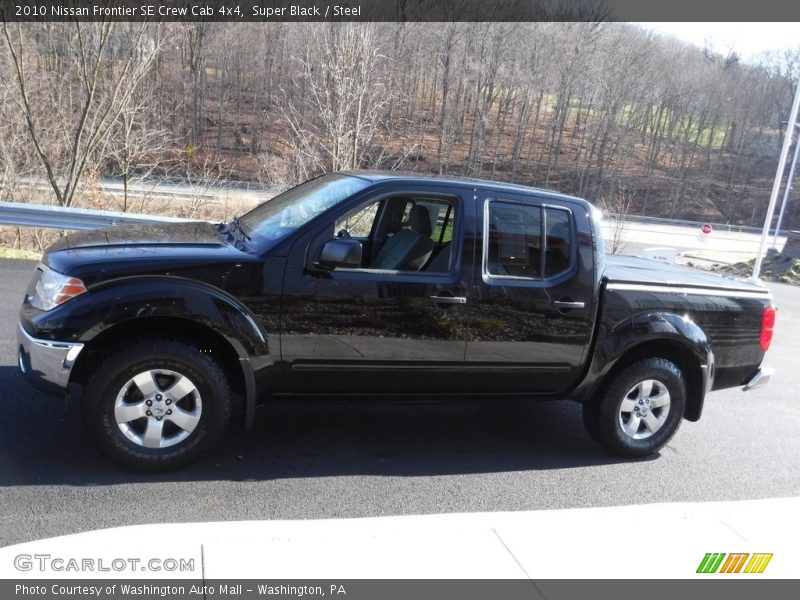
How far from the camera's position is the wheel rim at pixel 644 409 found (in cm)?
492

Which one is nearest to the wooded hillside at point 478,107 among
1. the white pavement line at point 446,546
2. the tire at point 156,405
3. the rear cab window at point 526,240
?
the rear cab window at point 526,240

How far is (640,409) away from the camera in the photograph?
4.95 m

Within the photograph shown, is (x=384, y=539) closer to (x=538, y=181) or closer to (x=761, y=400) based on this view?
(x=761, y=400)

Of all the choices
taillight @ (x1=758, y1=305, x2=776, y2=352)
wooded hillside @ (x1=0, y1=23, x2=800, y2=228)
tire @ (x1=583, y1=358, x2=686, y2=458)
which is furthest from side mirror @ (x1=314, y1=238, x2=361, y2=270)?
wooded hillside @ (x1=0, y1=23, x2=800, y2=228)

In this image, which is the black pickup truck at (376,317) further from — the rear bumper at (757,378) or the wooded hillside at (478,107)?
the wooded hillside at (478,107)

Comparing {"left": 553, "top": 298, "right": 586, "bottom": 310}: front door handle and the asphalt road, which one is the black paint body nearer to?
{"left": 553, "top": 298, "right": 586, "bottom": 310}: front door handle

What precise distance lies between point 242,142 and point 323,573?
48575 mm

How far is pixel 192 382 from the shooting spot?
389 centimetres

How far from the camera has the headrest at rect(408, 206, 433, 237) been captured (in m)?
4.69

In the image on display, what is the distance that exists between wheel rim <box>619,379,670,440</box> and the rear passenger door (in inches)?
21.5

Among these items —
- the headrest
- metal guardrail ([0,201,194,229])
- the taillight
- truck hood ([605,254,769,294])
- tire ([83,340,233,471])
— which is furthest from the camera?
metal guardrail ([0,201,194,229])

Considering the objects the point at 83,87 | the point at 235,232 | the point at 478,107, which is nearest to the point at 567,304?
the point at 235,232

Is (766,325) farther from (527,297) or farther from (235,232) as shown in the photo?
(235,232)

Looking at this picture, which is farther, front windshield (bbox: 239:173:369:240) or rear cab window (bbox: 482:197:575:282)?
rear cab window (bbox: 482:197:575:282)
